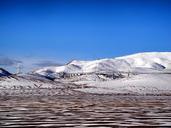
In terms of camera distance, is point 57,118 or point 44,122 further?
point 57,118

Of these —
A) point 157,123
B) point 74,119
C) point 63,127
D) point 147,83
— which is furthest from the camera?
point 147,83

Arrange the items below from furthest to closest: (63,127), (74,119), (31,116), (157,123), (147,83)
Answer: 1. (147,83)
2. (31,116)
3. (74,119)
4. (157,123)
5. (63,127)

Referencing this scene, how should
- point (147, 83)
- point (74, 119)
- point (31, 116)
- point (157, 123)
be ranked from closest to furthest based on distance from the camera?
1. point (157, 123)
2. point (74, 119)
3. point (31, 116)
4. point (147, 83)

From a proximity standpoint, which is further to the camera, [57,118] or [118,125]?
[57,118]

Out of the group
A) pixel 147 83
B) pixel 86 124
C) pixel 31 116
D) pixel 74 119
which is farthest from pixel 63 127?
pixel 147 83

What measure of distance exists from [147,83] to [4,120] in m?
61.5

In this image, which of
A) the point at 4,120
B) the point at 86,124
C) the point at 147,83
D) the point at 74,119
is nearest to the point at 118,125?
the point at 86,124

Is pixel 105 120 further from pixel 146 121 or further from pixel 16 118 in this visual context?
pixel 16 118

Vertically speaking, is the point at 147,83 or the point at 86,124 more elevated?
the point at 147,83

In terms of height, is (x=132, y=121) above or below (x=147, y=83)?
below

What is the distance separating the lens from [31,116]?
18375mm

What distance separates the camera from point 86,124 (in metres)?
15.5

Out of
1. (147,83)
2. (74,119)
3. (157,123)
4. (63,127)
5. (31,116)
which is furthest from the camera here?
(147,83)

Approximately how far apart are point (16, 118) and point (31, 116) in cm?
103
